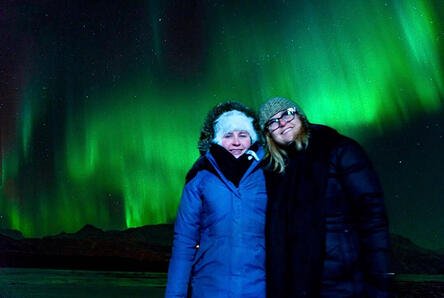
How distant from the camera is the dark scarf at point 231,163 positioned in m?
3.55

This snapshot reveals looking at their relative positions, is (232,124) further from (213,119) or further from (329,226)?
(329,226)

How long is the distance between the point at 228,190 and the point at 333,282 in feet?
3.25

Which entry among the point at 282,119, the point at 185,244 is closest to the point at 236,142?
the point at 282,119

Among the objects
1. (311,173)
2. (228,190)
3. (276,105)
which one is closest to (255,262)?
(228,190)

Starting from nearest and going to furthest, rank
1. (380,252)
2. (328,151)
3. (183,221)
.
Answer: (380,252)
(328,151)
(183,221)

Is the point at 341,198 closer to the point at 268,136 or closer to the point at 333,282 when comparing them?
the point at 333,282

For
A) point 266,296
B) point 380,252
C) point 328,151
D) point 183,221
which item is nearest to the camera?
point 380,252

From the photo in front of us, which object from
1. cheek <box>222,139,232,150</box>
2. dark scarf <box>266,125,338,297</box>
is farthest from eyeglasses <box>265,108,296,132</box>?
cheek <box>222,139,232,150</box>

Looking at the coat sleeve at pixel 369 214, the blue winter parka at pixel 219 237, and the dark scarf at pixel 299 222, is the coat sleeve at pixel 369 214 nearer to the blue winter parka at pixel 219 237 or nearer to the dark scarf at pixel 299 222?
the dark scarf at pixel 299 222

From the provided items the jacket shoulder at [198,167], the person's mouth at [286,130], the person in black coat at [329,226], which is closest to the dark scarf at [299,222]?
the person in black coat at [329,226]

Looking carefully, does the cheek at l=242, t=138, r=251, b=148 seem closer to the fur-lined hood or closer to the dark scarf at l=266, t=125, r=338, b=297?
the fur-lined hood

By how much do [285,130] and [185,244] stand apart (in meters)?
1.11

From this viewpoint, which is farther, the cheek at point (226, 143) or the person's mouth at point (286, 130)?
the cheek at point (226, 143)

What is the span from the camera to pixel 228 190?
3527mm
